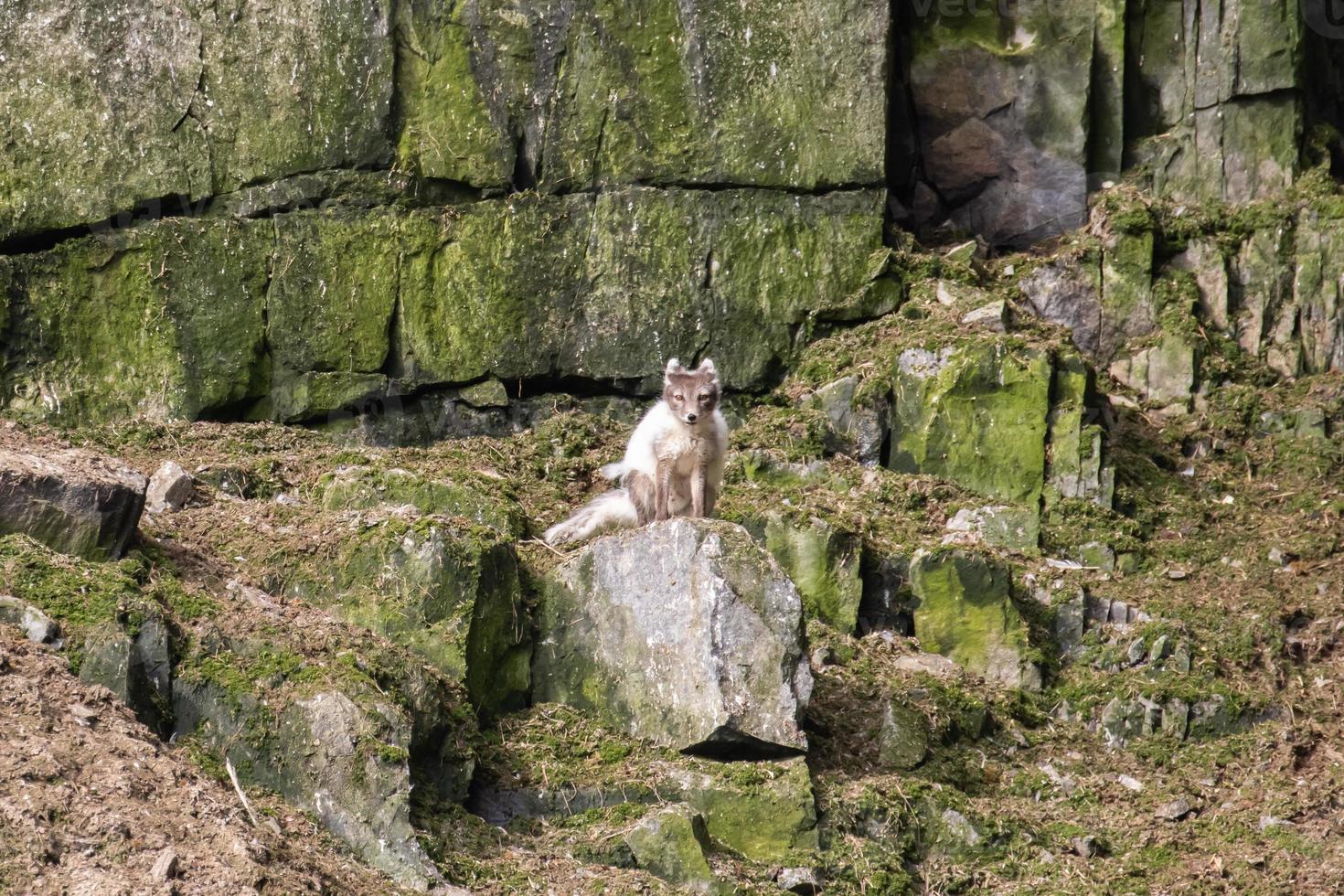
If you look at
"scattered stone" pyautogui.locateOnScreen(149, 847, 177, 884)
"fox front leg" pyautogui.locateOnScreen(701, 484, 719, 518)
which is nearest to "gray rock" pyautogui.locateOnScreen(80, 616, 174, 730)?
"scattered stone" pyautogui.locateOnScreen(149, 847, 177, 884)

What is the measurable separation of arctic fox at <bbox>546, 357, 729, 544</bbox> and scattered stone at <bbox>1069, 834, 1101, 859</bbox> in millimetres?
3256

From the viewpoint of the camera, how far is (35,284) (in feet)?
46.5

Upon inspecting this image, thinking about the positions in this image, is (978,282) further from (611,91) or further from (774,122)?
(611,91)

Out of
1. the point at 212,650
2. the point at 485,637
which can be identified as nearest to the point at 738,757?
the point at 485,637

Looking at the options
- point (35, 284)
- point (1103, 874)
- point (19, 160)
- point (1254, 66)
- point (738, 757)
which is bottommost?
point (1103, 874)

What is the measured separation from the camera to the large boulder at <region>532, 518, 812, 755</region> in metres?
9.56

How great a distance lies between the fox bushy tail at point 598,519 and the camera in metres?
→ 11.3

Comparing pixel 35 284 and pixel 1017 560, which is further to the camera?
pixel 35 284

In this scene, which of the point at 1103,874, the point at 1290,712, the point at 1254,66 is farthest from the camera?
the point at 1254,66

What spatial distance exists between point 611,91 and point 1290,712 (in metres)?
7.61

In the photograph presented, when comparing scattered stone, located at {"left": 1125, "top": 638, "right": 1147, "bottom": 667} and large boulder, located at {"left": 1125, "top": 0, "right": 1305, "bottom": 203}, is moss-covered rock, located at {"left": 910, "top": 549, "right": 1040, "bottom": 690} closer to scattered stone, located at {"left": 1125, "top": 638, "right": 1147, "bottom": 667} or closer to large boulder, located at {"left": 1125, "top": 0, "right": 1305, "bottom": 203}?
scattered stone, located at {"left": 1125, "top": 638, "right": 1147, "bottom": 667}

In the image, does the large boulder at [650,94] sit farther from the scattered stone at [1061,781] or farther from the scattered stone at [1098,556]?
the scattered stone at [1061,781]

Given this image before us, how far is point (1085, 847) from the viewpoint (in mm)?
9844

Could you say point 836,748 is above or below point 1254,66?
below
